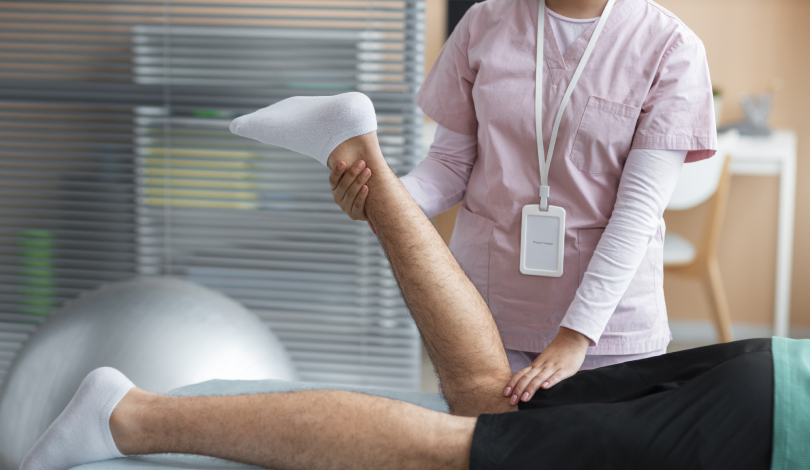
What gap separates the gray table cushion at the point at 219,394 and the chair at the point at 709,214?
4.82 feet

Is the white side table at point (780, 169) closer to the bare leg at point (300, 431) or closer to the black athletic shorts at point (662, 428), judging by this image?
the black athletic shorts at point (662, 428)

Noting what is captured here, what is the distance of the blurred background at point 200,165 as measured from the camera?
6.95ft

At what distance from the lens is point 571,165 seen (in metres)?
1.14

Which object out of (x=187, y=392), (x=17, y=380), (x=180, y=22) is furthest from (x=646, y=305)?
(x=180, y=22)

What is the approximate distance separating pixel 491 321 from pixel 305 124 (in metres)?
0.47

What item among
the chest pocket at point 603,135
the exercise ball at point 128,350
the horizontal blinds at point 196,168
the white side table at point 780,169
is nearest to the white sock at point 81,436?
the exercise ball at point 128,350

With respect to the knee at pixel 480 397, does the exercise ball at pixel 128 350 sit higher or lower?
lower

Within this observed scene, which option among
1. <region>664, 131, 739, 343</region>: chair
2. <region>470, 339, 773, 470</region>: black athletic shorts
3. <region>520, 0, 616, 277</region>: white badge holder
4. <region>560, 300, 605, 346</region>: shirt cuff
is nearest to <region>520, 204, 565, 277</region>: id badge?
<region>520, 0, 616, 277</region>: white badge holder

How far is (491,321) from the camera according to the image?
1182 millimetres

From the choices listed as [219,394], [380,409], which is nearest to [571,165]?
[380,409]

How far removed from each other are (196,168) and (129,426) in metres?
1.24

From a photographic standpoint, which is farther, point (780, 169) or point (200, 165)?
point (780, 169)

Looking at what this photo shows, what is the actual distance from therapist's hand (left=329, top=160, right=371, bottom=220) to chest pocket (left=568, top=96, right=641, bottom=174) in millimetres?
349

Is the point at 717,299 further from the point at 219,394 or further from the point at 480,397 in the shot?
the point at 219,394
